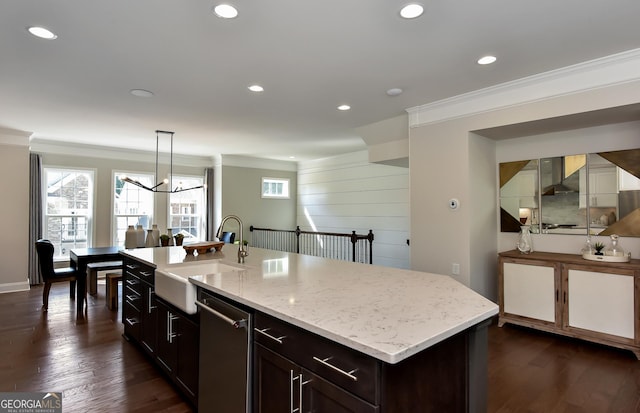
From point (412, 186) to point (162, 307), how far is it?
312 centimetres

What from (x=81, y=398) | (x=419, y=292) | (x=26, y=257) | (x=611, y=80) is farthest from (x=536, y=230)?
(x=26, y=257)

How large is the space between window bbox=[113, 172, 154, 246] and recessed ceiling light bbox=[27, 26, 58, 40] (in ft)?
16.1

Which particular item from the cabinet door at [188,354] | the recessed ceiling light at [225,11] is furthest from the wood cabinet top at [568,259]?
the recessed ceiling light at [225,11]

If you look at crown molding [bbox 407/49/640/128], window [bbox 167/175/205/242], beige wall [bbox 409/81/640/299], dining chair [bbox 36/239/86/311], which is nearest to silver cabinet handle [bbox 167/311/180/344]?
beige wall [bbox 409/81/640/299]

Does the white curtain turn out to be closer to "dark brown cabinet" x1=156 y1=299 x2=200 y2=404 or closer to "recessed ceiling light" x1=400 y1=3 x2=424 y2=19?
"dark brown cabinet" x1=156 y1=299 x2=200 y2=404

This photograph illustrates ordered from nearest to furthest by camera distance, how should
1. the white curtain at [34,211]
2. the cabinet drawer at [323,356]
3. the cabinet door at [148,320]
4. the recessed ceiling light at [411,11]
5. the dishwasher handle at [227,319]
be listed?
1. the cabinet drawer at [323,356]
2. the dishwasher handle at [227,319]
3. the recessed ceiling light at [411,11]
4. the cabinet door at [148,320]
5. the white curtain at [34,211]

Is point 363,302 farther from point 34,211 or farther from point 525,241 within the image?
point 34,211

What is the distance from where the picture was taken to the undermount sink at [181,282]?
2.16 m

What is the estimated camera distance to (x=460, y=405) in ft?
4.93

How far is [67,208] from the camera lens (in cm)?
648

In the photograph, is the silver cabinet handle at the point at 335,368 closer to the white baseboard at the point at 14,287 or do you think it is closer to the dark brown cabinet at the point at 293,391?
the dark brown cabinet at the point at 293,391

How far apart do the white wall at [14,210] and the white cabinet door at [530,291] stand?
738 cm

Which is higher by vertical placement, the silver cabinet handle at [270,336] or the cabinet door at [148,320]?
the silver cabinet handle at [270,336]

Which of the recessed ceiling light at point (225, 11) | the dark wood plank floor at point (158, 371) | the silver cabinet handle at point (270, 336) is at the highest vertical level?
the recessed ceiling light at point (225, 11)
